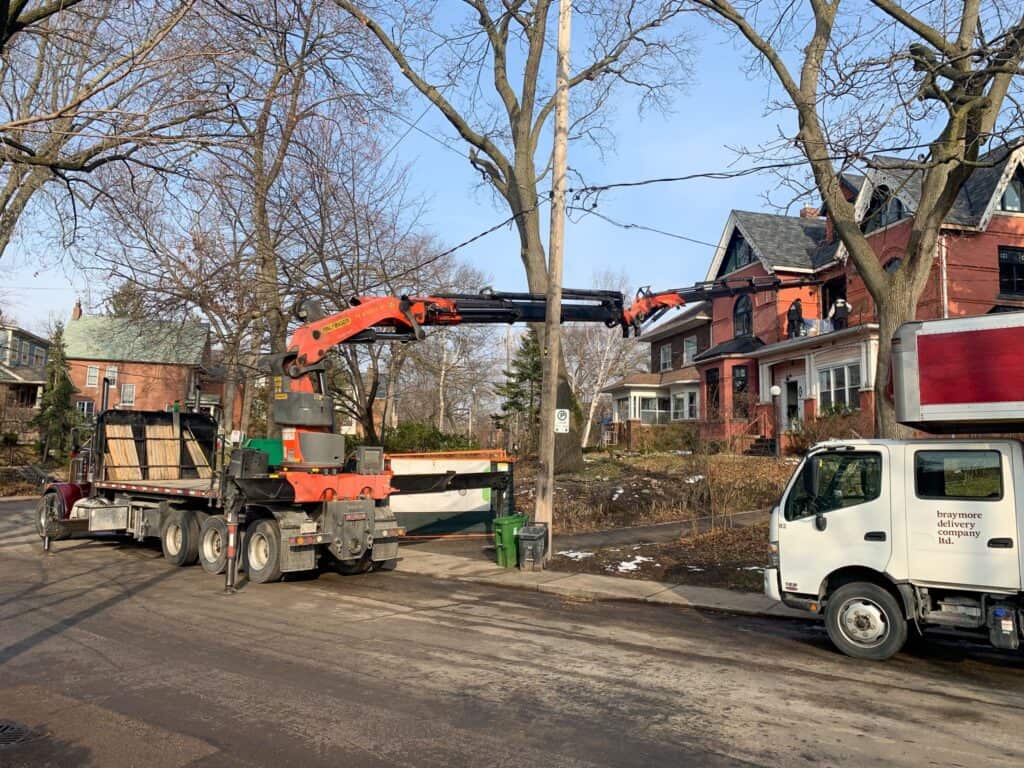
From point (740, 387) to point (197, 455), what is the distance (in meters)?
24.6

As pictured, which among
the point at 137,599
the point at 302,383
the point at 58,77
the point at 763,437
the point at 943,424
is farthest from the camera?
the point at 763,437

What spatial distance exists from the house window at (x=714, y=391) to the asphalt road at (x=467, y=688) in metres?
24.2

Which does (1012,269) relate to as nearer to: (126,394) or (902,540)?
(902,540)

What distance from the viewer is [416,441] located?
29266 mm

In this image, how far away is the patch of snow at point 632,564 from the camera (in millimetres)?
13078

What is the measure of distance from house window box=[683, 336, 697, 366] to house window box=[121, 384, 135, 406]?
133 feet

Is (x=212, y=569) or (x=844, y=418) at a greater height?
(x=844, y=418)

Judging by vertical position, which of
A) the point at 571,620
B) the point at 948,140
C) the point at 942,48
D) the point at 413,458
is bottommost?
the point at 571,620

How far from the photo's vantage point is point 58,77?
13992 mm

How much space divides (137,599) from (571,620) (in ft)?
19.1

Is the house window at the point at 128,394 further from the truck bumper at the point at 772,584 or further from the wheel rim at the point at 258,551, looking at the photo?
the truck bumper at the point at 772,584

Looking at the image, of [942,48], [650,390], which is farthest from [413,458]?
[650,390]

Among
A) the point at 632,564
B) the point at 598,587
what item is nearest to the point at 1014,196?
the point at 632,564

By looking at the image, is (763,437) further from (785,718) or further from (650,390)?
(785,718)
